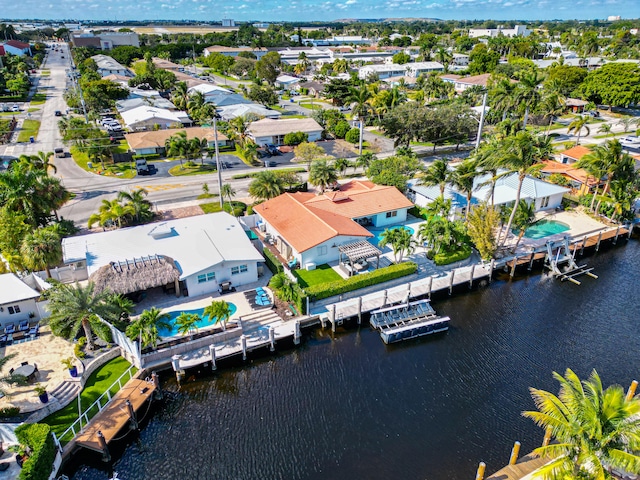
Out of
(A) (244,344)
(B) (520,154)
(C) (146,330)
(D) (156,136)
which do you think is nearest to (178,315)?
(C) (146,330)

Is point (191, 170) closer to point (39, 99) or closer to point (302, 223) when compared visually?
point (302, 223)

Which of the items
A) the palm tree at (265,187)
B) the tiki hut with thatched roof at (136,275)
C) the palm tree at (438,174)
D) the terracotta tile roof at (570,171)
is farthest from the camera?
the terracotta tile roof at (570,171)

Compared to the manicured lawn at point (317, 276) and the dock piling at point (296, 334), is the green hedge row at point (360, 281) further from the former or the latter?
the dock piling at point (296, 334)

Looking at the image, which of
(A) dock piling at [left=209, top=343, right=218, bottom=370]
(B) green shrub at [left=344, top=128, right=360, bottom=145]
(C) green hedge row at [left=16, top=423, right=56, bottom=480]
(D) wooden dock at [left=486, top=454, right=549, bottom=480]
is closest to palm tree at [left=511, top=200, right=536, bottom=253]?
(D) wooden dock at [left=486, top=454, right=549, bottom=480]

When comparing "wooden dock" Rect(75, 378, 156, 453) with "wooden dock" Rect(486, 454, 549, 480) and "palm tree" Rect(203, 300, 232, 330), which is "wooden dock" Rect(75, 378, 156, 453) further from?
"wooden dock" Rect(486, 454, 549, 480)

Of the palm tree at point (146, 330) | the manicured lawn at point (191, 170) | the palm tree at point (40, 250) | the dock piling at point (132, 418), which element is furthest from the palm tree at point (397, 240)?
the manicured lawn at point (191, 170)

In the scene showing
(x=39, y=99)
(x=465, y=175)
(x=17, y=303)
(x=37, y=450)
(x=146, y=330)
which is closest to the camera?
(x=37, y=450)
